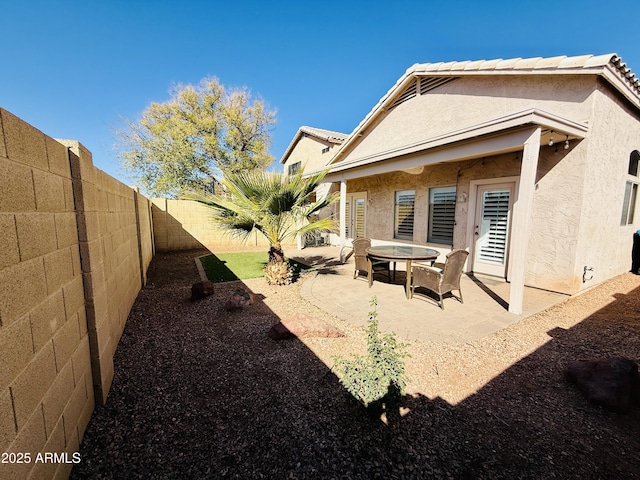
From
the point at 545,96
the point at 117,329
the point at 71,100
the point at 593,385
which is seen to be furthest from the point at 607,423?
the point at 71,100

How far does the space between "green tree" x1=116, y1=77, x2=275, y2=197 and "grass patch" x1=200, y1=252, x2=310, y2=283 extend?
9.39 metres

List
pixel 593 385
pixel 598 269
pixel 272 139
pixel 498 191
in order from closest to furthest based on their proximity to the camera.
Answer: pixel 593 385 → pixel 598 269 → pixel 498 191 → pixel 272 139

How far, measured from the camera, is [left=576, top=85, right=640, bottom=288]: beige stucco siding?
5426 millimetres

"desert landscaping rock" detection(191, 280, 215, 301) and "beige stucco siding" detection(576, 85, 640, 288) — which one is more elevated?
"beige stucco siding" detection(576, 85, 640, 288)

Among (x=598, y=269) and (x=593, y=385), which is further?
(x=598, y=269)

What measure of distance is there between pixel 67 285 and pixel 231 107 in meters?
20.7

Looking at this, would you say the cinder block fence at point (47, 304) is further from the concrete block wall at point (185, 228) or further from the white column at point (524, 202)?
the concrete block wall at point (185, 228)

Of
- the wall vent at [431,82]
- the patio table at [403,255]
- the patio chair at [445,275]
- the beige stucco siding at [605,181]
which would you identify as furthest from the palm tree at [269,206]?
the beige stucco siding at [605,181]

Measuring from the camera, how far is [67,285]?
208 cm

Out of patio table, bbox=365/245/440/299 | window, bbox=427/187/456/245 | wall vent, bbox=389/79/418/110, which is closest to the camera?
patio table, bbox=365/245/440/299

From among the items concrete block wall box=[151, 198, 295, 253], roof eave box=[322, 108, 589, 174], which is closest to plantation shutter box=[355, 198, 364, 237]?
concrete block wall box=[151, 198, 295, 253]

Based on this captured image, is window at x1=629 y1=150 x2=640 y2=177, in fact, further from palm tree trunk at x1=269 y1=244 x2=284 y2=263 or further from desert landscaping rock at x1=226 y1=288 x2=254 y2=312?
desert landscaping rock at x1=226 y1=288 x2=254 y2=312

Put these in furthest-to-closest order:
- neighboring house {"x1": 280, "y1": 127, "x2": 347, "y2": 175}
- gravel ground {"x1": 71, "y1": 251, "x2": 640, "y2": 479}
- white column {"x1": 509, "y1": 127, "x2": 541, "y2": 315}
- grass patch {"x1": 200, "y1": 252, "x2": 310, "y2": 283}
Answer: neighboring house {"x1": 280, "y1": 127, "x2": 347, "y2": 175} < grass patch {"x1": 200, "y1": 252, "x2": 310, "y2": 283} < white column {"x1": 509, "y1": 127, "x2": 541, "y2": 315} < gravel ground {"x1": 71, "y1": 251, "x2": 640, "y2": 479}

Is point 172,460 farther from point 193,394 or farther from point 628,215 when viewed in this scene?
point 628,215
